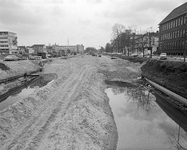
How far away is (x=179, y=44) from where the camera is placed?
50.7m

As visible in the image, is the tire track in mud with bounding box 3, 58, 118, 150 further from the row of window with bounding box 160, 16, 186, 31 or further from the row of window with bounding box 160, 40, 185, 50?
the row of window with bounding box 160, 16, 186, 31

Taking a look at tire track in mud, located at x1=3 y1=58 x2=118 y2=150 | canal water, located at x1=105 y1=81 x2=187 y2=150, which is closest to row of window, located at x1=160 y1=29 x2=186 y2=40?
canal water, located at x1=105 y1=81 x2=187 y2=150

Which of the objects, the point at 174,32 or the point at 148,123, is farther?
the point at 174,32

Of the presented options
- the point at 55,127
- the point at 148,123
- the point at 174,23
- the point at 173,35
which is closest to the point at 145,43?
the point at 173,35

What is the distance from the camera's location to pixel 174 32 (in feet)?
184

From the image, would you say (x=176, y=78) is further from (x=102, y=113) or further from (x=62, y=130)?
(x=62, y=130)

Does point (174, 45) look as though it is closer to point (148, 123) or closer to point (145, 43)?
point (145, 43)

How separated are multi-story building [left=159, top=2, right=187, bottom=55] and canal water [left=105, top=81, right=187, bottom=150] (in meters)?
39.5

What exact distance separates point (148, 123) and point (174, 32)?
55.3m

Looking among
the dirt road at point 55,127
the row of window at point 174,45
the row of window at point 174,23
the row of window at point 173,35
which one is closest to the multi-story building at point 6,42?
the row of window at point 173,35

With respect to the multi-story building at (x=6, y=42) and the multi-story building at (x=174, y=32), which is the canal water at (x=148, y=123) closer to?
the multi-story building at (x=174, y=32)

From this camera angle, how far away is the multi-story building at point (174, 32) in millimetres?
49406

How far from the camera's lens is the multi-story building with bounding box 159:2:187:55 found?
49406 millimetres

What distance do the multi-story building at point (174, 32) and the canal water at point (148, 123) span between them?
39.5 meters
